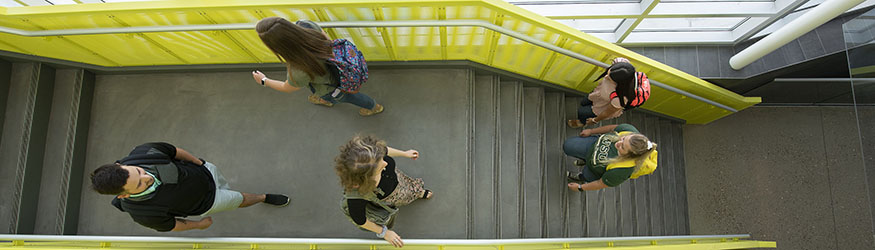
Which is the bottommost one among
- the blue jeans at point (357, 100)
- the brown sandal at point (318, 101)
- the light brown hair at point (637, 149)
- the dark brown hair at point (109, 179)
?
the dark brown hair at point (109, 179)

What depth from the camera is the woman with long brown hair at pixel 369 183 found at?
2.29 metres

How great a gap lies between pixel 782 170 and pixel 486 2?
6050mm

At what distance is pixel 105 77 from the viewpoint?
14.7ft

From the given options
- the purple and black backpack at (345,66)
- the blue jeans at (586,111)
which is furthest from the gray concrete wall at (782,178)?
the purple and black backpack at (345,66)

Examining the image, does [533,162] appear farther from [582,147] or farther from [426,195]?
[426,195]

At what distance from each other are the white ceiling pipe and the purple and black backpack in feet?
13.2

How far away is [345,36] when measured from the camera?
343 centimetres

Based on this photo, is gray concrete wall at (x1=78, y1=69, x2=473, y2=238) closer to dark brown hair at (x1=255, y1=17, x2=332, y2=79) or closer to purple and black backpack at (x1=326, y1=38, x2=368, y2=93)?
purple and black backpack at (x1=326, y1=38, x2=368, y2=93)

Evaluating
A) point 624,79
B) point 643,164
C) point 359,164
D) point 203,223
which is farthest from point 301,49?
point 643,164

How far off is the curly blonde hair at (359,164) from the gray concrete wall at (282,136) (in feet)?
6.03

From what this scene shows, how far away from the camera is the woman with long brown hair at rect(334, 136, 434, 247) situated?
2289 mm

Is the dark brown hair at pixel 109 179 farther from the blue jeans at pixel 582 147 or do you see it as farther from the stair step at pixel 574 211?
the stair step at pixel 574 211

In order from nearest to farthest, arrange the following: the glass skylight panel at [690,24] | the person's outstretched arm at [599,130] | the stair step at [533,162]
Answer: the person's outstretched arm at [599,130]
the stair step at [533,162]
the glass skylight panel at [690,24]

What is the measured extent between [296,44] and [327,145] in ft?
7.02
